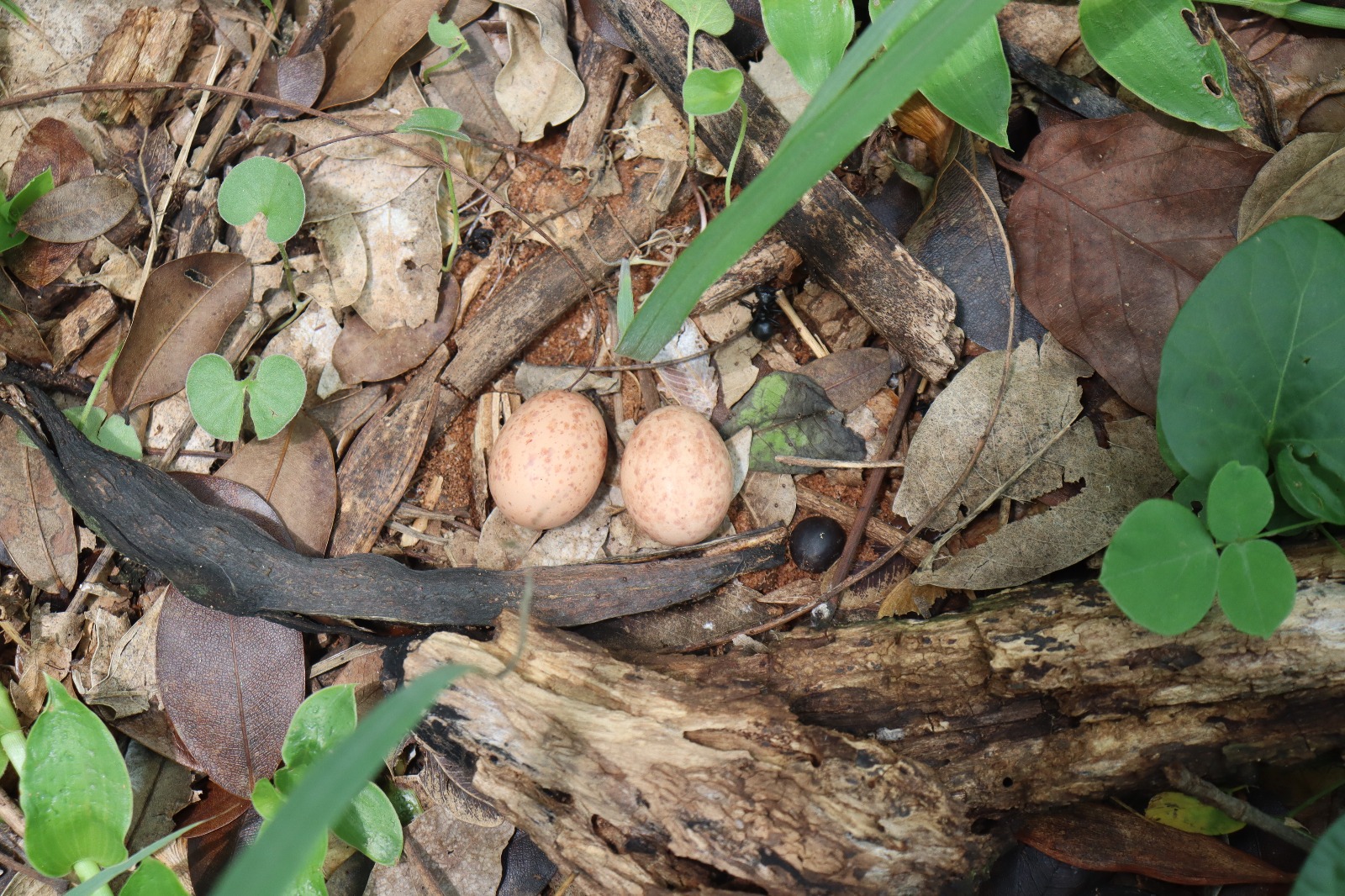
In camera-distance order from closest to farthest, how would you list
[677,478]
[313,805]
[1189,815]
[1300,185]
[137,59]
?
[313,805]
[1189,815]
[1300,185]
[677,478]
[137,59]

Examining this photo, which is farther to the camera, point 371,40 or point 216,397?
point 371,40

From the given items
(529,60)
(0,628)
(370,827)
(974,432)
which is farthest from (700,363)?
(0,628)

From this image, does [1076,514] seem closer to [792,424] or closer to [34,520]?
[792,424]

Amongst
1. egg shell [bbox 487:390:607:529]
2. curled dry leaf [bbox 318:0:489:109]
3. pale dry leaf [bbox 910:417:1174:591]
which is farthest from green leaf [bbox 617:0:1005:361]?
curled dry leaf [bbox 318:0:489:109]

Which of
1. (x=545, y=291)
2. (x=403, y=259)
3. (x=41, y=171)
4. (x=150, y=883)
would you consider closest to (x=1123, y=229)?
(x=545, y=291)

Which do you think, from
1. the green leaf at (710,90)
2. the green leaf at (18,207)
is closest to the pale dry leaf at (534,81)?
the green leaf at (710,90)

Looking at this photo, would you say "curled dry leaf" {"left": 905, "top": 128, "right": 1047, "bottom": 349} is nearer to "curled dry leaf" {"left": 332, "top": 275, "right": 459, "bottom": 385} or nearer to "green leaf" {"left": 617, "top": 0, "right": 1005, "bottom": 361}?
"green leaf" {"left": 617, "top": 0, "right": 1005, "bottom": 361}

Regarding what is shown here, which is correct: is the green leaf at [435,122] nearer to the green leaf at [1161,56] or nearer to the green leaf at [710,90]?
the green leaf at [710,90]

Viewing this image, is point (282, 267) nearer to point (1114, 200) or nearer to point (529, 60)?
point (529, 60)
